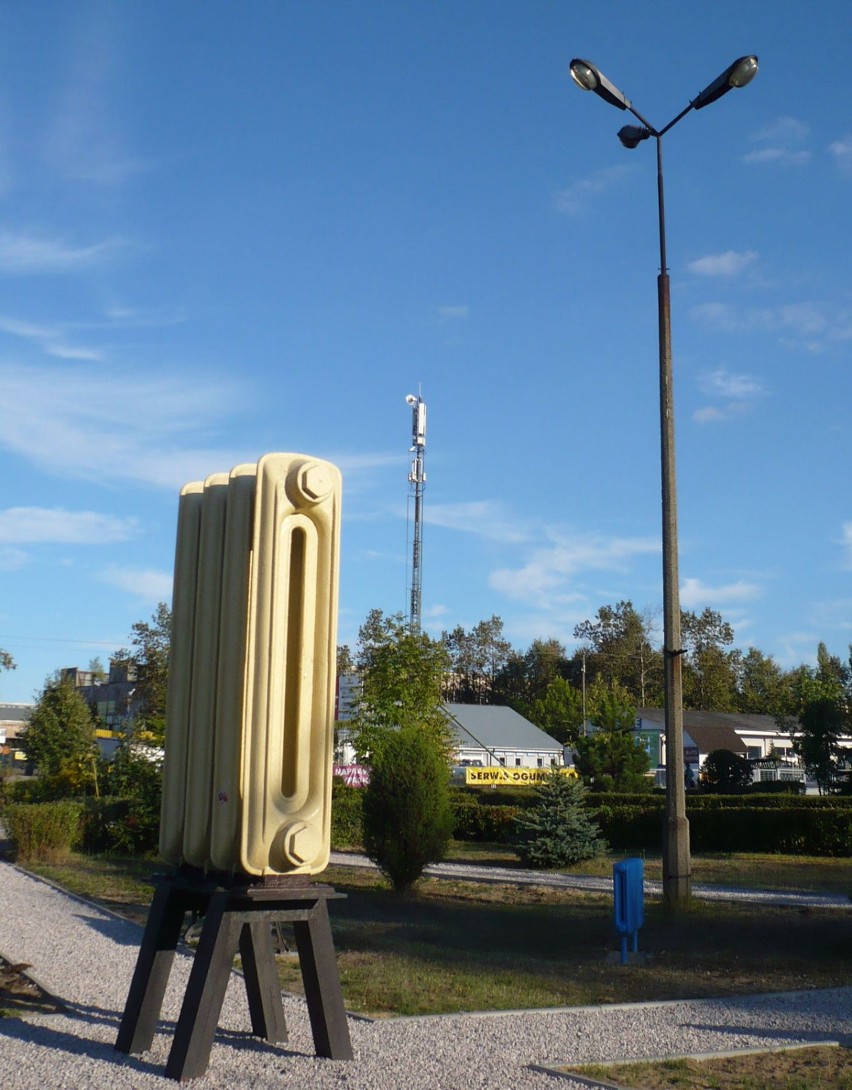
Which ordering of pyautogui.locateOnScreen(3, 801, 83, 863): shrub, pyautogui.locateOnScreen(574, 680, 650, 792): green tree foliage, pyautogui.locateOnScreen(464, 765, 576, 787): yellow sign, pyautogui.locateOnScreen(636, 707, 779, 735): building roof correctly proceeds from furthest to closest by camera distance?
pyautogui.locateOnScreen(636, 707, 779, 735): building roof → pyautogui.locateOnScreen(464, 765, 576, 787): yellow sign → pyautogui.locateOnScreen(574, 680, 650, 792): green tree foliage → pyautogui.locateOnScreen(3, 801, 83, 863): shrub

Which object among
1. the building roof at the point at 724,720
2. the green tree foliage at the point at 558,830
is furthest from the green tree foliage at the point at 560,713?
the green tree foliage at the point at 558,830

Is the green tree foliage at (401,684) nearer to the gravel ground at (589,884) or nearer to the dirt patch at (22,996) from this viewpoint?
the gravel ground at (589,884)

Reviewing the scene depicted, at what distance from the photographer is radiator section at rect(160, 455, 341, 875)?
19.3 ft

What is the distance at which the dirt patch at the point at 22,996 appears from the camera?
7242mm

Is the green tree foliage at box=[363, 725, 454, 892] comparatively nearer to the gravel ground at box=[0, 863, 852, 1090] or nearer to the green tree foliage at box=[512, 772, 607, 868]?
the green tree foliage at box=[512, 772, 607, 868]

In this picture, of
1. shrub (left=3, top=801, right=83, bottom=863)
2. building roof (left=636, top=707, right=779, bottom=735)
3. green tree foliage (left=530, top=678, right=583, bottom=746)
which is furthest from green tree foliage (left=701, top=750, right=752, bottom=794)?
shrub (left=3, top=801, right=83, bottom=863)

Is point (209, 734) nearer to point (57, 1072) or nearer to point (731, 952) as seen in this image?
point (57, 1072)

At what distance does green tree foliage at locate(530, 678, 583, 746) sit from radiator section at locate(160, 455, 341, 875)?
252 feet

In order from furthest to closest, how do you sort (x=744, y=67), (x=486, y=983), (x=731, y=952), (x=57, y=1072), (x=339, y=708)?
(x=339, y=708)
(x=744, y=67)
(x=731, y=952)
(x=486, y=983)
(x=57, y=1072)

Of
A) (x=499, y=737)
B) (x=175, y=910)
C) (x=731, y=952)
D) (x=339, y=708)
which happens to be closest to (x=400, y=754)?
(x=731, y=952)

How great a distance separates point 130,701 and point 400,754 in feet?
213

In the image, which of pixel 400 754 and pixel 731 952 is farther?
pixel 400 754

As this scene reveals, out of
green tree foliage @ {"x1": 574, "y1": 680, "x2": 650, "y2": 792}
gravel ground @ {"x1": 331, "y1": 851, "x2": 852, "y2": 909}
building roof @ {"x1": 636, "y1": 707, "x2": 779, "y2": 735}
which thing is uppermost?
building roof @ {"x1": 636, "y1": 707, "x2": 779, "y2": 735}

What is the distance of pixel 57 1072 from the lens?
563 cm
